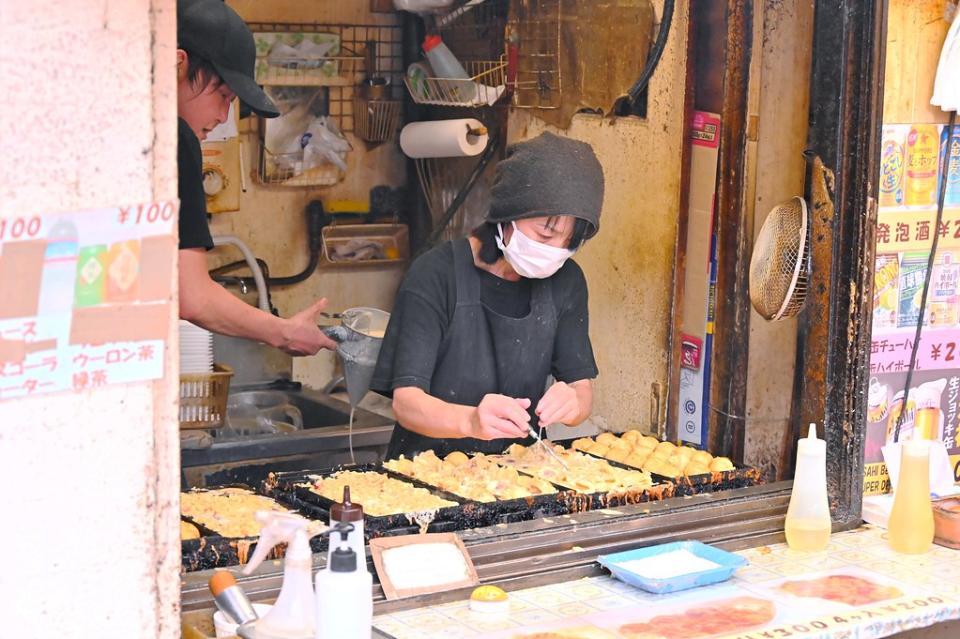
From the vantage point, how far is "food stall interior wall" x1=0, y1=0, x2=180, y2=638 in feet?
7.18

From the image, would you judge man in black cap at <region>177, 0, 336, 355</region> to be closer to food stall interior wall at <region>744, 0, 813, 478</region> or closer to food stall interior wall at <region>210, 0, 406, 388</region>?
food stall interior wall at <region>744, 0, 813, 478</region>

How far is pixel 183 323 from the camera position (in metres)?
4.97

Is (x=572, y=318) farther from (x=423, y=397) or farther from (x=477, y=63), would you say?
(x=477, y=63)

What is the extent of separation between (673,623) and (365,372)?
5.78 feet

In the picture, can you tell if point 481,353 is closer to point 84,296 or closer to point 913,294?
point 913,294

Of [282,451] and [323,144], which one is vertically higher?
[323,144]

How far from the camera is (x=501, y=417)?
3.66m

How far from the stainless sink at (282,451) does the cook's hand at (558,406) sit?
1.33m

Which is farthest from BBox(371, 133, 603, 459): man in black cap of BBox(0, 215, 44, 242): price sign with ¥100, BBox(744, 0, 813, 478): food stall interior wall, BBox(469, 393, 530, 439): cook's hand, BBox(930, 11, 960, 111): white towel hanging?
BBox(0, 215, 44, 242): price sign with ¥100

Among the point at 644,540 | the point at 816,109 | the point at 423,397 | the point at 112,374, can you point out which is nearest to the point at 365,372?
the point at 423,397

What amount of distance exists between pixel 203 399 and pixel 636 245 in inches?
68.8

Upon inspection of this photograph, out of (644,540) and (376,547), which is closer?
(376,547)

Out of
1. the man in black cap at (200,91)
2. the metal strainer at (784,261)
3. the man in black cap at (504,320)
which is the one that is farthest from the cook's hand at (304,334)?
the metal strainer at (784,261)

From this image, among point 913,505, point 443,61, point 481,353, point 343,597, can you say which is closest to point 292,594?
point 343,597
